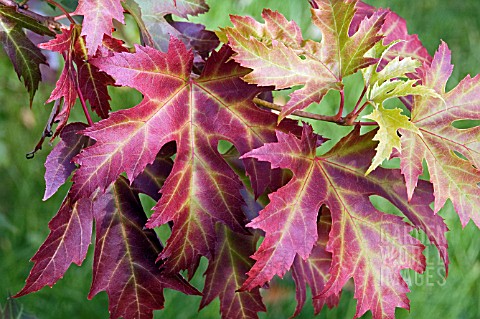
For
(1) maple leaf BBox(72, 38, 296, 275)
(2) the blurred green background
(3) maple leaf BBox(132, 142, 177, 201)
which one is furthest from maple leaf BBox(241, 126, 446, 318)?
(2) the blurred green background

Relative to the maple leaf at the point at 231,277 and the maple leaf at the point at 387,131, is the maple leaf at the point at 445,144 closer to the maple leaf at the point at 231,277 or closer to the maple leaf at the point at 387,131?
the maple leaf at the point at 387,131

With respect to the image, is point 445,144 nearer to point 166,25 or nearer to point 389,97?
point 389,97

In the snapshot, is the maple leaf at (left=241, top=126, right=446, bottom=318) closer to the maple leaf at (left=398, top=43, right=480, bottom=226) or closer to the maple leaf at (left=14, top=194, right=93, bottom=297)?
the maple leaf at (left=398, top=43, right=480, bottom=226)

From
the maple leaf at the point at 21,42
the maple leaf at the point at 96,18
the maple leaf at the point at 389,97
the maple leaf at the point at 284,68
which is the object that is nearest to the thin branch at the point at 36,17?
the maple leaf at the point at 21,42

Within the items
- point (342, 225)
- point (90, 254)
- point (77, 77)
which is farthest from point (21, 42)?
point (90, 254)

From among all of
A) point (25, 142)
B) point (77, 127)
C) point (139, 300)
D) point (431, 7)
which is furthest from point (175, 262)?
point (431, 7)

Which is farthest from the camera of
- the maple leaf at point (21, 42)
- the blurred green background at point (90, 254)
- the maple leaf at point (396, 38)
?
the blurred green background at point (90, 254)
